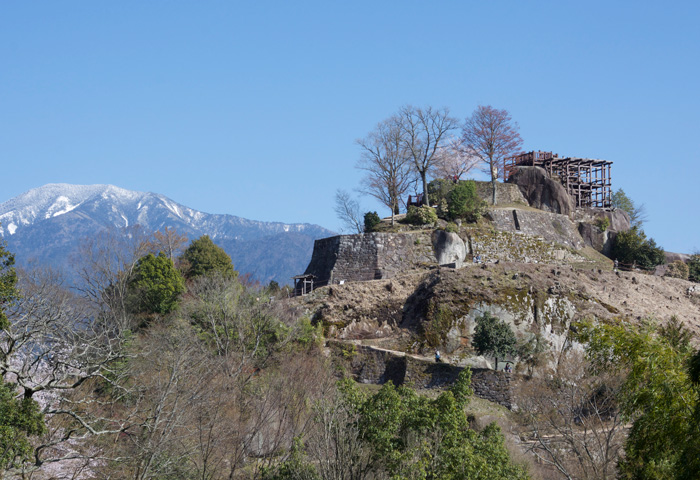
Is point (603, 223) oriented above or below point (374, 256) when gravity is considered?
above

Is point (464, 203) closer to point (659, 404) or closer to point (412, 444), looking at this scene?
point (412, 444)

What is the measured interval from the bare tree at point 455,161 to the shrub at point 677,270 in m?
16.4

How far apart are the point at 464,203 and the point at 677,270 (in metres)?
16.0

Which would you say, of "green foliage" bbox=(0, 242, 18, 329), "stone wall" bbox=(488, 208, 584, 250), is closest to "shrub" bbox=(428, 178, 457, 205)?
"stone wall" bbox=(488, 208, 584, 250)

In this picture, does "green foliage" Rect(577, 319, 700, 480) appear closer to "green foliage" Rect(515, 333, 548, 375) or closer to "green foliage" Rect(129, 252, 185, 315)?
"green foliage" Rect(515, 333, 548, 375)

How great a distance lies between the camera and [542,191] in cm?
5847

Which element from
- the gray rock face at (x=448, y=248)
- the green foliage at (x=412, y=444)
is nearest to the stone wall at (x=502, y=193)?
the gray rock face at (x=448, y=248)

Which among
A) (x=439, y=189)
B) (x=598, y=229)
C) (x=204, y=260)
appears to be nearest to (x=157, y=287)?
(x=204, y=260)

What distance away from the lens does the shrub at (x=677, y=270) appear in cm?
5309

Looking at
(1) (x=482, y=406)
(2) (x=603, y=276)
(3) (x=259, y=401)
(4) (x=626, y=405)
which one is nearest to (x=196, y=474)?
(3) (x=259, y=401)

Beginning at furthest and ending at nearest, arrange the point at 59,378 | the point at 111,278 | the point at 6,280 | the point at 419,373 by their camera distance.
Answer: the point at 111,278, the point at 419,373, the point at 6,280, the point at 59,378

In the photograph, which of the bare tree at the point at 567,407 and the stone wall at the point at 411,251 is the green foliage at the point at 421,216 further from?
the bare tree at the point at 567,407

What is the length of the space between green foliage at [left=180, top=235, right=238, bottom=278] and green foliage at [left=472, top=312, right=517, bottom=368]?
650 inches

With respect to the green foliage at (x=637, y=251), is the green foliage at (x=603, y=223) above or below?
above
